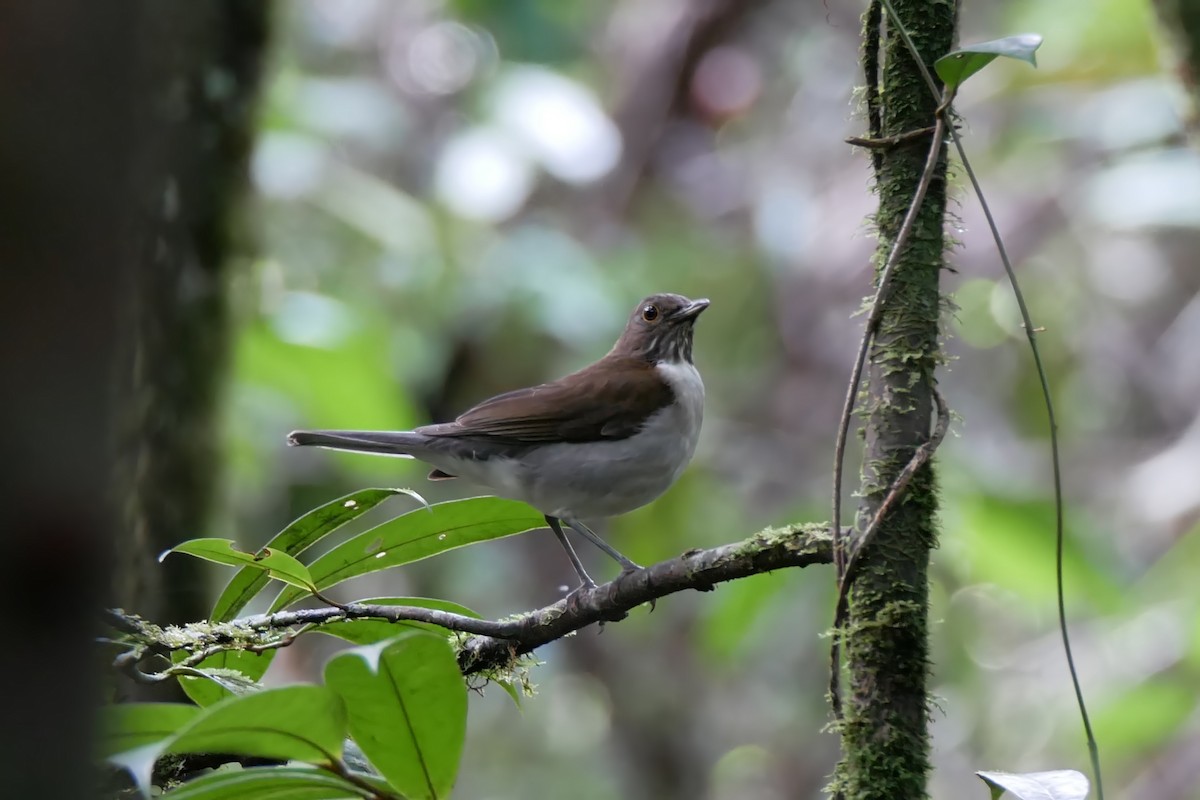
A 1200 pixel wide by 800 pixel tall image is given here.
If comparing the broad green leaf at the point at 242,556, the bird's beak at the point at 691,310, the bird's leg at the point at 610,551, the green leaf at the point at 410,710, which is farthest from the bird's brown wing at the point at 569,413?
the green leaf at the point at 410,710

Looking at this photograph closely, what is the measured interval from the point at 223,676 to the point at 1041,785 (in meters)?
1.42

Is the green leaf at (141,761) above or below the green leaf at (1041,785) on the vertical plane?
below

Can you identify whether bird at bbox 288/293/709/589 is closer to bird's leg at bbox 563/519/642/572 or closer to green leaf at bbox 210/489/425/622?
bird's leg at bbox 563/519/642/572

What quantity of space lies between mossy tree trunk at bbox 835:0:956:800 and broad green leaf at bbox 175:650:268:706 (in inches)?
43.0

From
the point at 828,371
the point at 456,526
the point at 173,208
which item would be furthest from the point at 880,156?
the point at 828,371

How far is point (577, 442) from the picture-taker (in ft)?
14.4

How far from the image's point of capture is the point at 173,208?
3.89 metres

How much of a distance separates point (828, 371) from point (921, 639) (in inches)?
213

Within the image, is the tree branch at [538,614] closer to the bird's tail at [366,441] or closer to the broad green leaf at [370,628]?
the broad green leaf at [370,628]

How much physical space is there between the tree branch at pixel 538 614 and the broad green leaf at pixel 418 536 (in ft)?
0.25

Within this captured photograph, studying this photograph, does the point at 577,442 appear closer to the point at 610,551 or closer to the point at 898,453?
the point at 610,551

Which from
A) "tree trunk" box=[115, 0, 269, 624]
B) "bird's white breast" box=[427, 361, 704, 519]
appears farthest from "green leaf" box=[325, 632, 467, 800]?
"bird's white breast" box=[427, 361, 704, 519]

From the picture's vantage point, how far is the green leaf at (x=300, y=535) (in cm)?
242

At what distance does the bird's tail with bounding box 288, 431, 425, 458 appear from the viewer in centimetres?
375
